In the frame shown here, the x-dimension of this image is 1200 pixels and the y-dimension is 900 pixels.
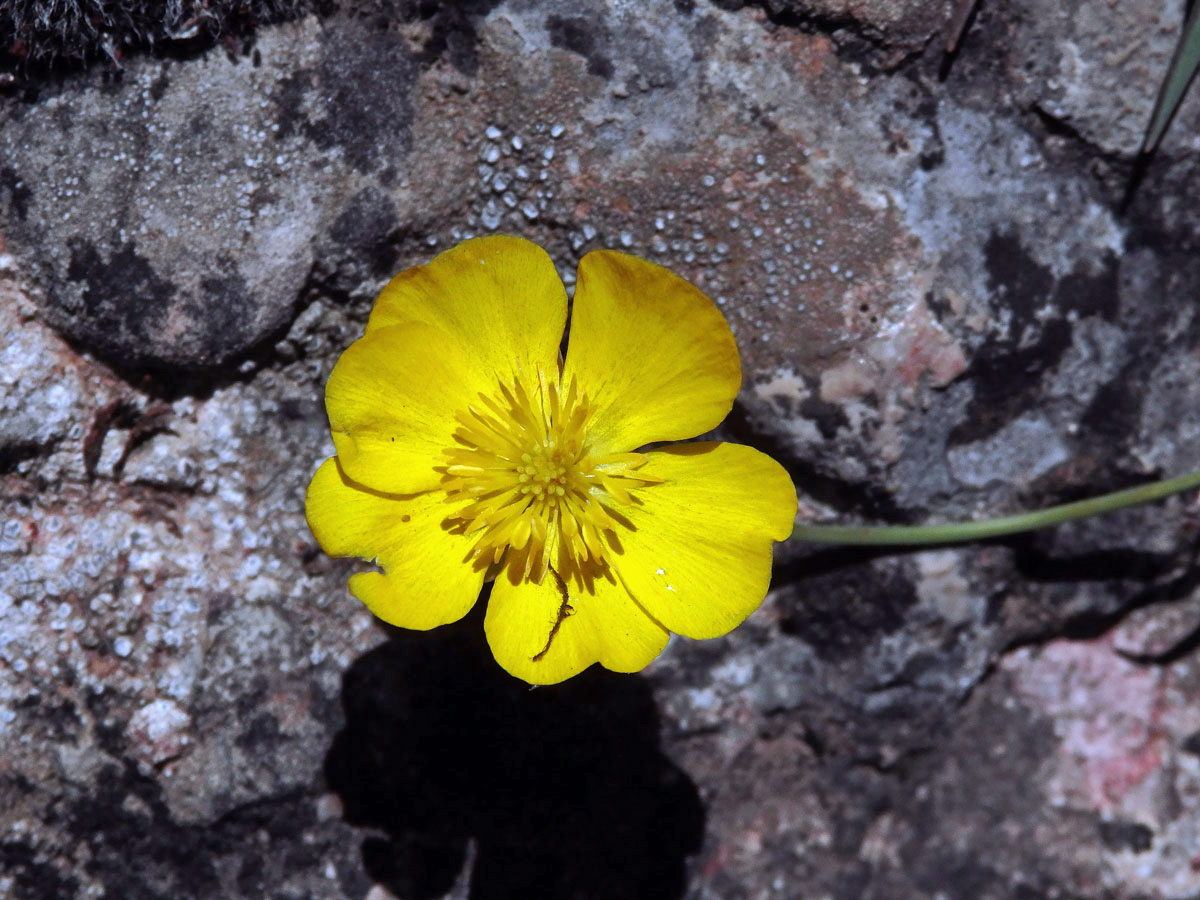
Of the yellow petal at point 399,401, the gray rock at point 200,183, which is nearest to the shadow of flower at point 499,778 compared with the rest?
the yellow petal at point 399,401

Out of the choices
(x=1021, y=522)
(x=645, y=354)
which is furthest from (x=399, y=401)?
(x=1021, y=522)

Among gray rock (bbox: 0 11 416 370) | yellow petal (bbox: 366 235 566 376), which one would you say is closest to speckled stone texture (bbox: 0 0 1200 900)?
gray rock (bbox: 0 11 416 370)

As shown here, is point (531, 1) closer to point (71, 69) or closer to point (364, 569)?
point (71, 69)

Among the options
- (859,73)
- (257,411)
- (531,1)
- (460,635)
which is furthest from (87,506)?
(859,73)

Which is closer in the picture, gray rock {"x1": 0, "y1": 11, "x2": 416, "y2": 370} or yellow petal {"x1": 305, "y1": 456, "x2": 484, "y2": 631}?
yellow petal {"x1": 305, "y1": 456, "x2": 484, "y2": 631}

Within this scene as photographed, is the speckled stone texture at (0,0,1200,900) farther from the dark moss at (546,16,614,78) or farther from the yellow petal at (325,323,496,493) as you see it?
the yellow petal at (325,323,496,493)

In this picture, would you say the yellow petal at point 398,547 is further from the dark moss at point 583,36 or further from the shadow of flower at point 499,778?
the dark moss at point 583,36
